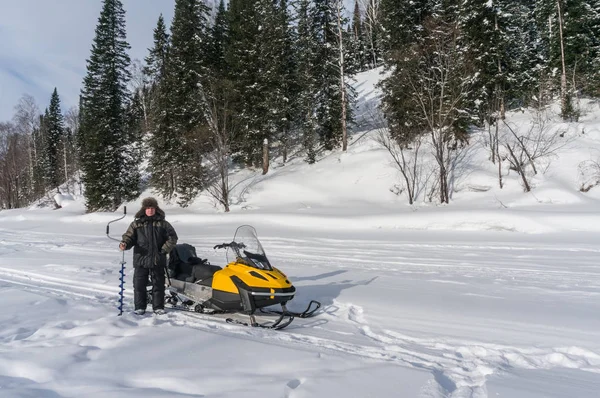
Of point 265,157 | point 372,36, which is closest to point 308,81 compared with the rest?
point 265,157

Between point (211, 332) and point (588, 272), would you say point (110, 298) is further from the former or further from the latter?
point (588, 272)

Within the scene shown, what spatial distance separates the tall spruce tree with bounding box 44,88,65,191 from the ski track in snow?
3894 centimetres

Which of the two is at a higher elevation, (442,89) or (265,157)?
(442,89)

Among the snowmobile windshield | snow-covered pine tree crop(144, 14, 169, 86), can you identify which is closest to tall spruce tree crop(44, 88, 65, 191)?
snow-covered pine tree crop(144, 14, 169, 86)

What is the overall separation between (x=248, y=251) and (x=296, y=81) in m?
23.9

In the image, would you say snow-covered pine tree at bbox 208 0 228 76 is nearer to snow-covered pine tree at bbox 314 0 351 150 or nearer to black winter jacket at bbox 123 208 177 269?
snow-covered pine tree at bbox 314 0 351 150

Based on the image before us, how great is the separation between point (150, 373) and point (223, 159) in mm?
19102

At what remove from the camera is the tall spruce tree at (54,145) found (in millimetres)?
46469

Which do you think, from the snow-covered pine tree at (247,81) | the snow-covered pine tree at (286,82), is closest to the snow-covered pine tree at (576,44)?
the snow-covered pine tree at (286,82)

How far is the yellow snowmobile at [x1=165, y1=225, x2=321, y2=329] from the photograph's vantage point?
470cm

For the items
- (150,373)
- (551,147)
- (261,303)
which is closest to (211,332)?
(261,303)

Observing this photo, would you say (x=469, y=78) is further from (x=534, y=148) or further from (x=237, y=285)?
(x=237, y=285)

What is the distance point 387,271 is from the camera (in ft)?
26.6

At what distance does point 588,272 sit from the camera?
293 inches
